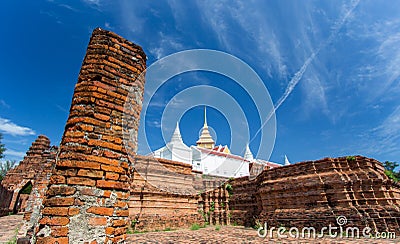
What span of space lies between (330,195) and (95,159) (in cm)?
994

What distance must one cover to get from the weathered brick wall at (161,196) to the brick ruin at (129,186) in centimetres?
5

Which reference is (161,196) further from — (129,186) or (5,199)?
(5,199)

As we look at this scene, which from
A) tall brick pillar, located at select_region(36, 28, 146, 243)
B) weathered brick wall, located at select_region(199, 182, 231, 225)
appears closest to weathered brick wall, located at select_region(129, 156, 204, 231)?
weathered brick wall, located at select_region(199, 182, 231, 225)

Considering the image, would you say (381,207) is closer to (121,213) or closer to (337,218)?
(337,218)

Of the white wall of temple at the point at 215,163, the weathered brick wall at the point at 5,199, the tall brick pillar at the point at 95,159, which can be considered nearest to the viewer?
the tall brick pillar at the point at 95,159

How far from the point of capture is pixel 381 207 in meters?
8.48

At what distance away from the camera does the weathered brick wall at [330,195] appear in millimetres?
8469

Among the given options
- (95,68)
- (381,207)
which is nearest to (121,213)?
(95,68)

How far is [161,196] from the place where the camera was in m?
11.5

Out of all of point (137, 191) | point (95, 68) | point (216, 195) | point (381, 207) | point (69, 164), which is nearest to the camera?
point (69, 164)

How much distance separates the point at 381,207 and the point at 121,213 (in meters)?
9.84

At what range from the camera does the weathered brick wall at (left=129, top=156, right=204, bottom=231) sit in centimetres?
1046

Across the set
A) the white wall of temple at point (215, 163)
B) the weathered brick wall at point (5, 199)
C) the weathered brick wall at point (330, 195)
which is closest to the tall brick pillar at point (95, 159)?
the weathered brick wall at point (330, 195)

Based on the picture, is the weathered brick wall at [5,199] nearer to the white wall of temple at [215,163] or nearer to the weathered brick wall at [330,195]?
the weathered brick wall at [330,195]
